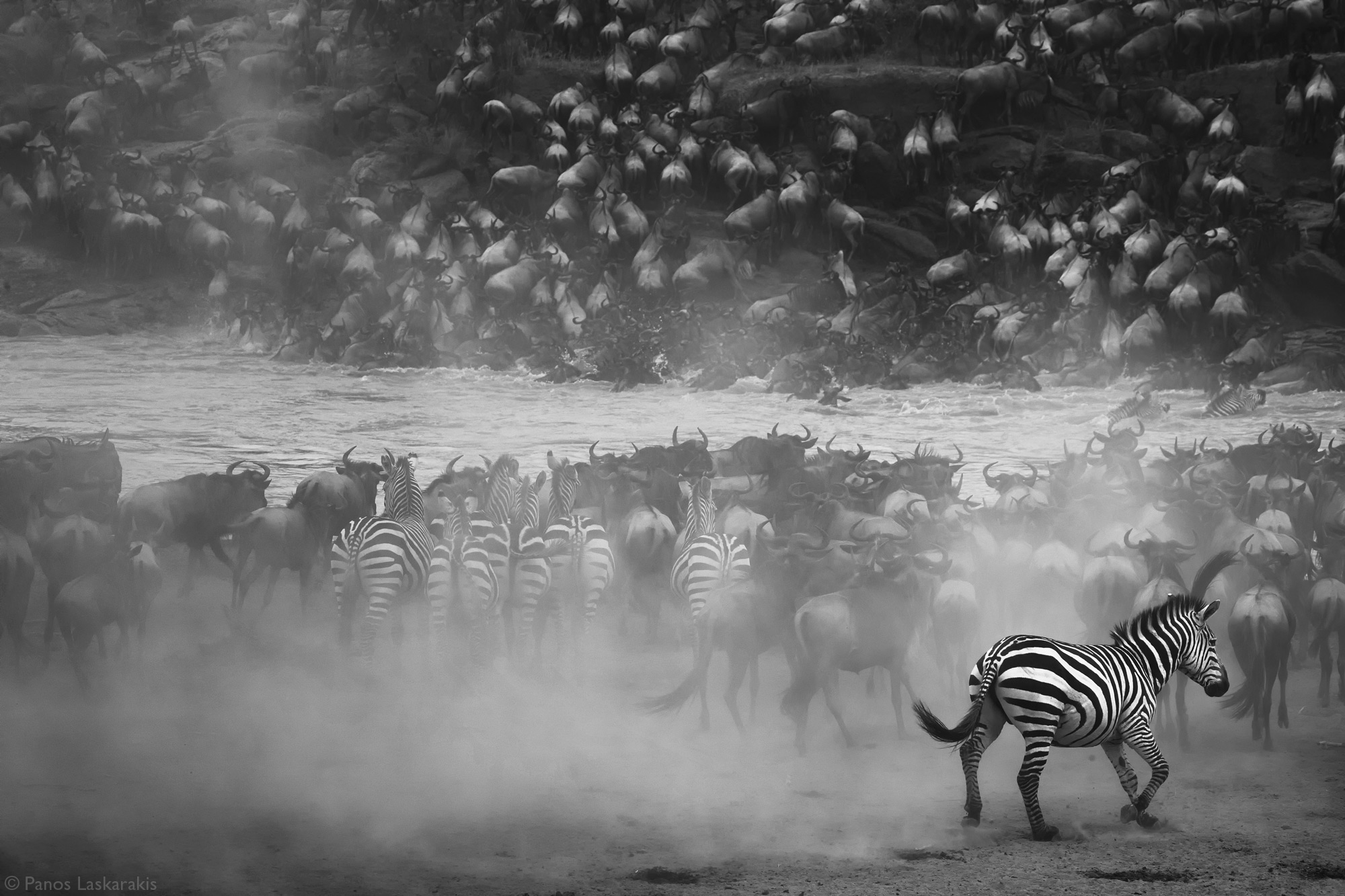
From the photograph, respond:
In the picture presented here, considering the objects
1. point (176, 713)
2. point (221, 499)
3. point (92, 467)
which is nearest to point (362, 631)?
point (176, 713)

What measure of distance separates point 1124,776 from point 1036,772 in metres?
0.53

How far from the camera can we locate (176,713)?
24.3ft

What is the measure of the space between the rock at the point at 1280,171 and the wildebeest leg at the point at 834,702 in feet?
52.6

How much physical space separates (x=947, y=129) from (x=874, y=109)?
71.4 inches

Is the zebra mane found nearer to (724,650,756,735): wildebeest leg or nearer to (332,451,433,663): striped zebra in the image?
(724,650,756,735): wildebeest leg

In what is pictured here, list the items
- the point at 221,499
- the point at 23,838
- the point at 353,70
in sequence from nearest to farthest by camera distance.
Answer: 1. the point at 23,838
2. the point at 221,499
3. the point at 353,70

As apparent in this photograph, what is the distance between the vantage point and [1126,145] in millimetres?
22125

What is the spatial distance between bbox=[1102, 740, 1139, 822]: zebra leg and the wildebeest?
5.71 metres

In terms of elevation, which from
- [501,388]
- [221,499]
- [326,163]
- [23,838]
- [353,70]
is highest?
[353,70]

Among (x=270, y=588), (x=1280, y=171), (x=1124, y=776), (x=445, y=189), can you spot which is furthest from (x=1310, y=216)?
(x=1124, y=776)

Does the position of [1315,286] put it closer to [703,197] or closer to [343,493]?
[703,197]

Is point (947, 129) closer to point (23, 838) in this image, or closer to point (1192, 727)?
point (1192, 727)

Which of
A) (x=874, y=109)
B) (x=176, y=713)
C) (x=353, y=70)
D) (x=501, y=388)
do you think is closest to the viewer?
(x=176, y=713)

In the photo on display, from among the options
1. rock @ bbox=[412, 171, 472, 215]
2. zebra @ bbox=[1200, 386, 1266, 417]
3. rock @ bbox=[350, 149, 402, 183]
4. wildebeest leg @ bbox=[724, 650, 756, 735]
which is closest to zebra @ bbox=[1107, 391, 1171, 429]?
zebra @ bbox=[1200, 386, 1266, 417]
